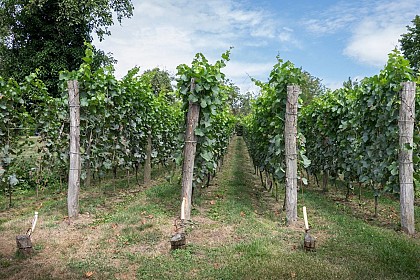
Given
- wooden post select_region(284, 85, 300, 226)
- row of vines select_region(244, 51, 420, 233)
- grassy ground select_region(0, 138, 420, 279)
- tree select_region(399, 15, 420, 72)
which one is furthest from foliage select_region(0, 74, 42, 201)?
tree select_region(399, 15, 420, 72)

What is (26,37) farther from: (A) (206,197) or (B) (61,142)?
(A) (206,197)

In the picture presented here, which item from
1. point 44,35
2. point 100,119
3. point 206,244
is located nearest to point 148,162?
point 100,119

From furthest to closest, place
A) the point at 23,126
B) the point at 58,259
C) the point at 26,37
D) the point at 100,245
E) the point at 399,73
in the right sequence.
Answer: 1. the point at 26,37
2. the point at 23,126
3. the point at 399,73
4. the point at 100,245
5. the point at 58,259

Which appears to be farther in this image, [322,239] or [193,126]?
[193,126]

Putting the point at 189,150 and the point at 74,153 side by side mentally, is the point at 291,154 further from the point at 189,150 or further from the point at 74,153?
the point at 74,153

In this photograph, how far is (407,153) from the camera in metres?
5.49

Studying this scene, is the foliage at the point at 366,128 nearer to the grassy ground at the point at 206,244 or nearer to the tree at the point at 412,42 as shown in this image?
the grassy ground at the point at 206,244

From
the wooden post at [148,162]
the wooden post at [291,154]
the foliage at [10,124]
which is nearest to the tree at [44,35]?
the wooden post at [148,162]

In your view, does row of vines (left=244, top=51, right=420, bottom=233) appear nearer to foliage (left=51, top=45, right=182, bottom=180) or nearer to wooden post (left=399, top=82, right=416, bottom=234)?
wooden post (left=399, top=82, right=416, bottom=234)

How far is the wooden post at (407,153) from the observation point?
547cm

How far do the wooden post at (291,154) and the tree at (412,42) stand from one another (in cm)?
2900

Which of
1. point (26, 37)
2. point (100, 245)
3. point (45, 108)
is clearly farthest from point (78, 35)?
point (100, 245)

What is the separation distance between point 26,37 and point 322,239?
18.5 meters

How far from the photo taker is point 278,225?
5.91 m
